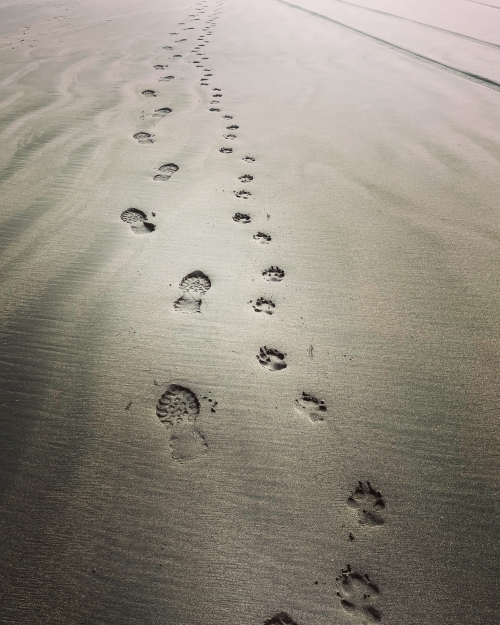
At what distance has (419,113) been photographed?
2.35m

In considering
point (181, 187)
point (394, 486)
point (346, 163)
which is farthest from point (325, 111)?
point (394, 486)

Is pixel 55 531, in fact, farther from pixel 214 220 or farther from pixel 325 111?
pixel 325 111

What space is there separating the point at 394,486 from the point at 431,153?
74.0 inches

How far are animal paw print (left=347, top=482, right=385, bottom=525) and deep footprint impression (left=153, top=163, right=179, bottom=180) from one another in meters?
1.59

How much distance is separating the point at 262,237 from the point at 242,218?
16cm

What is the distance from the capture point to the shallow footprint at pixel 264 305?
45.9 inches

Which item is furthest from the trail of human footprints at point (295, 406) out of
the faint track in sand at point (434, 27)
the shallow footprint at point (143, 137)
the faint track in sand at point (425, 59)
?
the faint track in sand at point (434, 27)

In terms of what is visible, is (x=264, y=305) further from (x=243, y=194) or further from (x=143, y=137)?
(x=143, y=137)

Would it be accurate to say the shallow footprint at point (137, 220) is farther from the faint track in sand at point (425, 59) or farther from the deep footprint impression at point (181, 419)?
the faint track in sand at point (425, 59)

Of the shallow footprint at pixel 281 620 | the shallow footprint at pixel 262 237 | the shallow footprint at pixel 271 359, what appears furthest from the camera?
the shallow footprint at pixel 262 237

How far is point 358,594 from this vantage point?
0.69 m

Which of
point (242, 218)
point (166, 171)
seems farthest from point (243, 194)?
point (166, 171)

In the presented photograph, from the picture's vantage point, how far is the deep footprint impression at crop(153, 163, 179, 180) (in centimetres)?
173

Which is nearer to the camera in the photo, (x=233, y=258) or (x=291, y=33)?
(x=233, y=258)
